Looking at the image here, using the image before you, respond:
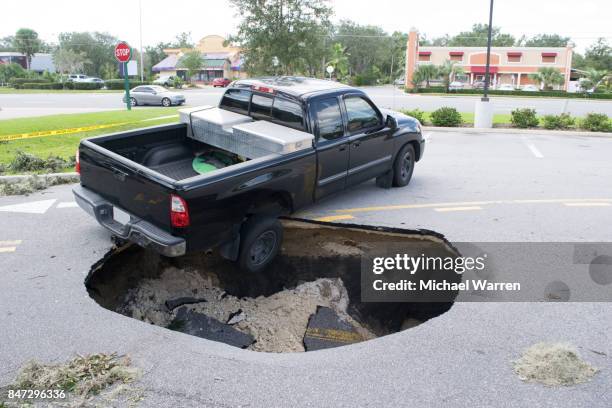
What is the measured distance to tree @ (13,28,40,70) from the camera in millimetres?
90000

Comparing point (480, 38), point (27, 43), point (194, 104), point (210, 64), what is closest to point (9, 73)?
Answer: point (210, 64)

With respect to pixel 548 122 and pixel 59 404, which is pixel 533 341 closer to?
pixel 59 404

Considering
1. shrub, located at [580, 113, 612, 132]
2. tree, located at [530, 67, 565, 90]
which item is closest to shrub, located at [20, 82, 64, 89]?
tree, located at [530, 67, 565, 90]

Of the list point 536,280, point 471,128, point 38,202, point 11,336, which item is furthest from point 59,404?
point 471,128

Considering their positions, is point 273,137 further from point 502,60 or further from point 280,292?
point 502,60

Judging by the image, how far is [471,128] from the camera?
17.2m

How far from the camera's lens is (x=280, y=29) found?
63.5ft

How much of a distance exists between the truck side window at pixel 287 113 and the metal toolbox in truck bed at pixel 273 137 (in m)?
0.10

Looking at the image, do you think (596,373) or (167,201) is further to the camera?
(167,201)

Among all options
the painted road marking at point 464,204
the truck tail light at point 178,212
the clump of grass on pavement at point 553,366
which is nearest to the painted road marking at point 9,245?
the truck tail light at point 178,212

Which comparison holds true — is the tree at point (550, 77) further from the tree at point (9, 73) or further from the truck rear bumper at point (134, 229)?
the tree at point (9, 73)

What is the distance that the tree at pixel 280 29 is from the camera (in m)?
19.3

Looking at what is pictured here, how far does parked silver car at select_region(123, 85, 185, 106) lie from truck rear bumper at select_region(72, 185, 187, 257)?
25662mm

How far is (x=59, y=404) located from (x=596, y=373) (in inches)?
145
